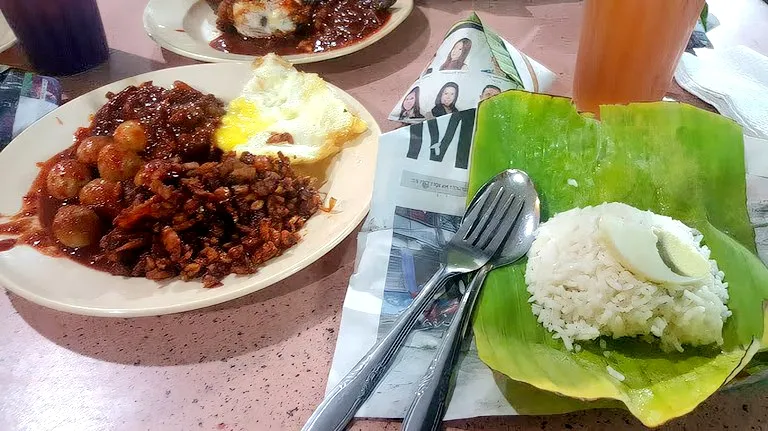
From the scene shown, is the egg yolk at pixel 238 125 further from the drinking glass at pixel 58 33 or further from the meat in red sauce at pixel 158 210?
the drinking glass at pixel 58 33

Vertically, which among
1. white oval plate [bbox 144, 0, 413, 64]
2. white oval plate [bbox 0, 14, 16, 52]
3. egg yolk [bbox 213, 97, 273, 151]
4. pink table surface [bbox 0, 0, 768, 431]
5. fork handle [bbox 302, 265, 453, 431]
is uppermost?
white oval plate [bbox 144, 0, 413, 64]

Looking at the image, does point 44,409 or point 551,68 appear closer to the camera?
point 44,409

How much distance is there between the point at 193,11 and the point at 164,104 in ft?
2.47

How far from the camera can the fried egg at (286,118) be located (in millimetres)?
1459

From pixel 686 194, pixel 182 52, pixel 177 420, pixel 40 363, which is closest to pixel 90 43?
pixel 182 52

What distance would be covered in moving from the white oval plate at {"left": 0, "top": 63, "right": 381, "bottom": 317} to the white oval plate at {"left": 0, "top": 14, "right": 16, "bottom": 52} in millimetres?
623

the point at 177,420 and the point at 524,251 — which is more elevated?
the point at 524,251

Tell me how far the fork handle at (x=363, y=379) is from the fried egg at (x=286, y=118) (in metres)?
0.58

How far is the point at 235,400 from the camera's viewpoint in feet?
3.30

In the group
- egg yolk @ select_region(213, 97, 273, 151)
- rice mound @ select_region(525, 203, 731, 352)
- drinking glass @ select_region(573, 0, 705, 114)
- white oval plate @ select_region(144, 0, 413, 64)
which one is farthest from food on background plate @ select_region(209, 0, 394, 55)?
rice mound @ select_region(525, 203, 731, 352)

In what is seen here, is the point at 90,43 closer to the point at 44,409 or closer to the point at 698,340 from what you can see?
the point at 44,409

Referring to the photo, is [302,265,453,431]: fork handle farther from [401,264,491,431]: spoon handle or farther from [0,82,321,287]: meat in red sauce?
[0,82,321,287]: meat in red sauce

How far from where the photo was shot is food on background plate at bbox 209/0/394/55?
1981mm

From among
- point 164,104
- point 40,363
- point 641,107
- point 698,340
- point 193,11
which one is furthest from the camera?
point 193,11
